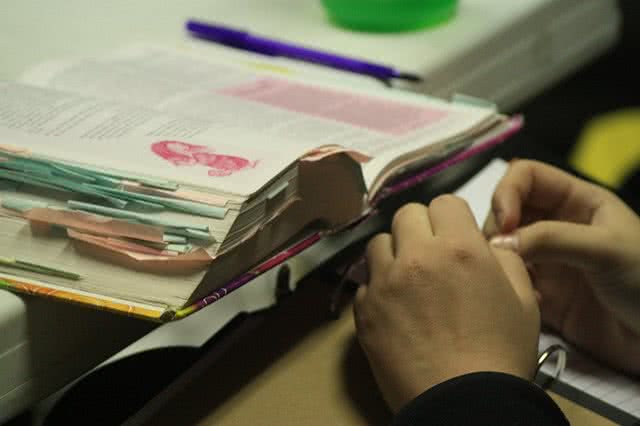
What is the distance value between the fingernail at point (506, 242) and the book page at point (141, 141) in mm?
147

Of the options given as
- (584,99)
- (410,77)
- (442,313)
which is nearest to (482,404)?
(442,313)

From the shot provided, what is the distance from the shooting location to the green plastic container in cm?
85

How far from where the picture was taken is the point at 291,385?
0.50 meters

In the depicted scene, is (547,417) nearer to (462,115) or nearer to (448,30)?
(462,115)

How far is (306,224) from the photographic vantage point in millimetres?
535

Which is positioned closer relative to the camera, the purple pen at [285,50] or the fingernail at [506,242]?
the fingernail at [506,242]

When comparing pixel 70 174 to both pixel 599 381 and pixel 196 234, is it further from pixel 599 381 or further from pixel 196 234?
pixel 599 381

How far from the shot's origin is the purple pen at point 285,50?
770 millimetres

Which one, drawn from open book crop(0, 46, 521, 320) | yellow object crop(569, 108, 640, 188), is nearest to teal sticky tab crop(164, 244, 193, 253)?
open book crop(0, 46, 521, 320)

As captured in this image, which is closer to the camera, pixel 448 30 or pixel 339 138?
pixel 339 138

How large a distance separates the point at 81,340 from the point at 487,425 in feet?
0.79

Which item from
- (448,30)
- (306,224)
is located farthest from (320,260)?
(448,30)

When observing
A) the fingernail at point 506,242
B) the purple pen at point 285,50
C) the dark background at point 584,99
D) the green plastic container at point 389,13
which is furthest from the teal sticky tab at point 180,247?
the dark background at point 584,99

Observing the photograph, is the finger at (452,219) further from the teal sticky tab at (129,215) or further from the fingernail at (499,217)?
the teal sticky tab at (129,215)
